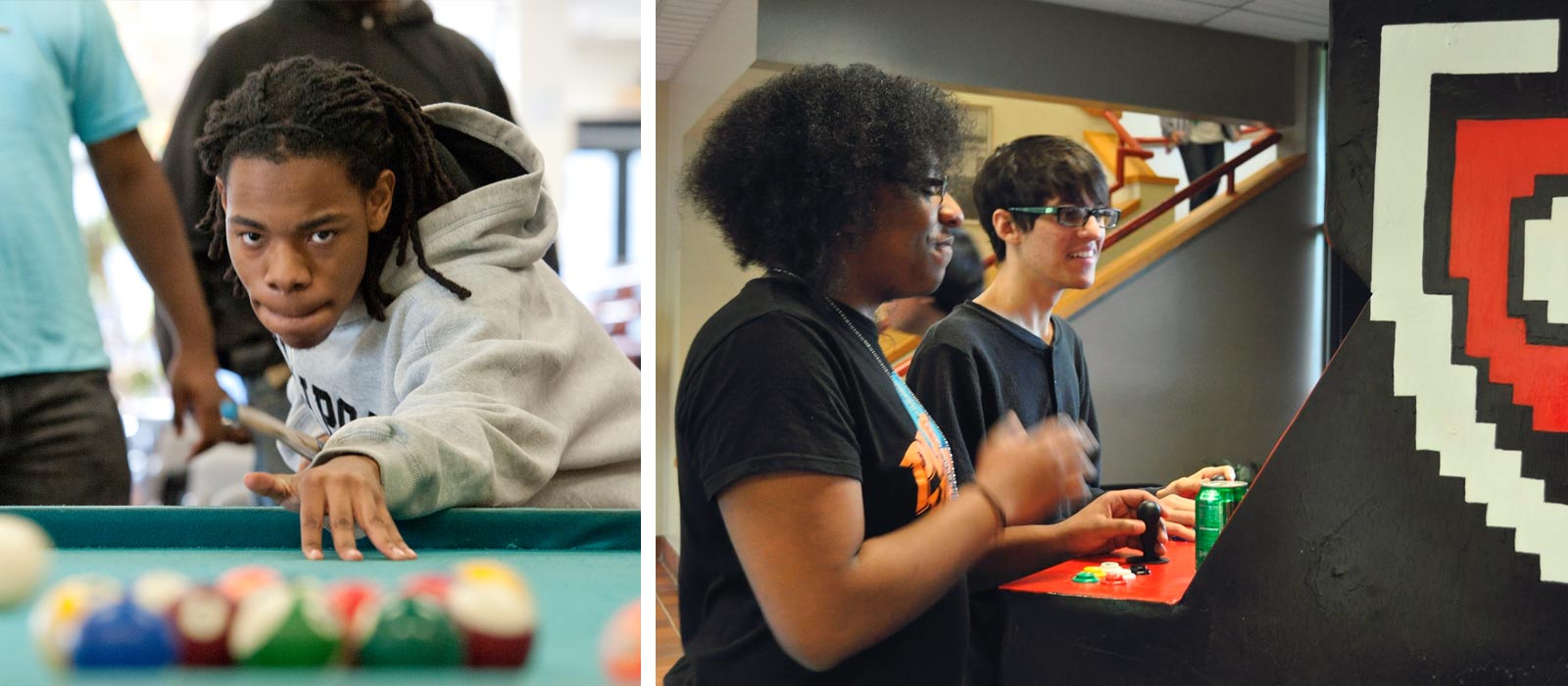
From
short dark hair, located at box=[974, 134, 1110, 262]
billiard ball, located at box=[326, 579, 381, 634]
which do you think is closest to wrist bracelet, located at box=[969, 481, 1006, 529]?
short dark hair, located at box=[974, 134, 1110, 262]

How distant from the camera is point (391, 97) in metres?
2.00

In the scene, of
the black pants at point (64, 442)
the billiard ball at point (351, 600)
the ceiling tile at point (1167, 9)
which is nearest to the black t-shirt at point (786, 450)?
the billiard ball at point (351, 600)

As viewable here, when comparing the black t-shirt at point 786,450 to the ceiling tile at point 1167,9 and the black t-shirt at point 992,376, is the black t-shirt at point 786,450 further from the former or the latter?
the ceiling tile at point 1167,9

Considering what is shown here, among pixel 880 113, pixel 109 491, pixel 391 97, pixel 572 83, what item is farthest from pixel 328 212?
pixel 880 113

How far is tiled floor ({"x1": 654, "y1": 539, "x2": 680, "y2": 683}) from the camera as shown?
1847 millimetres

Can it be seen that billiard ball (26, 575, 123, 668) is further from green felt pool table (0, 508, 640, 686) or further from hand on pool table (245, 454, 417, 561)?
hand on pool table (245, 454, 417, 561)

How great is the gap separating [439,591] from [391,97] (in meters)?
0.85

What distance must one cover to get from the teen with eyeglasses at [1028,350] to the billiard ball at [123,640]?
1212 millimetres

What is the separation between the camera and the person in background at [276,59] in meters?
1.95

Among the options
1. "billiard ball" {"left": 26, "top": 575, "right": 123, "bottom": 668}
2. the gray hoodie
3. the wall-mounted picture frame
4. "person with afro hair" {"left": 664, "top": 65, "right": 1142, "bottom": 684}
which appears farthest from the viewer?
the gray hoodie

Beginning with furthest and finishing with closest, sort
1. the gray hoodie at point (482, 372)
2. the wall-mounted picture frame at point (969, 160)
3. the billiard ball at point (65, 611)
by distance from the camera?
the gray hoodie at point (482, 372), the wall-mounted picture frame at point (969, 160), the billiard ball at point (65, 611)

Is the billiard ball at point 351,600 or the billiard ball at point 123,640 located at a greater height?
the billiard ball at point 351,600

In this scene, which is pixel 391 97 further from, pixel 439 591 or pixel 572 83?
pixel 439 591

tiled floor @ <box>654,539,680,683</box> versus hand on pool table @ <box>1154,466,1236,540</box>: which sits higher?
hand on pool table @ <box>1154,466,1236,540</box>
